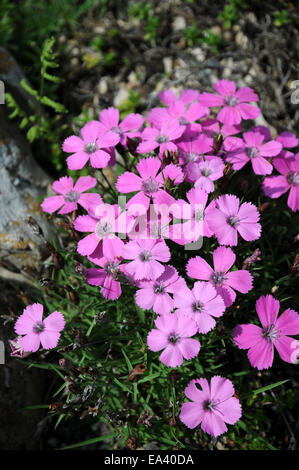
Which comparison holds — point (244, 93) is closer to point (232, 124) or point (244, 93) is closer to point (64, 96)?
point (232, 124)

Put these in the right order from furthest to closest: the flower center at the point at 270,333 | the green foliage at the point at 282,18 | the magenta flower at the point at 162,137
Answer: the green foliage at the point at 282,18, the magenta flower at the point at 162,137, the flower center at the point at 270,333

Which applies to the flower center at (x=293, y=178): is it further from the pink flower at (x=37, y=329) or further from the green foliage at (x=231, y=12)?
the green foliage at (x=231, y=12)

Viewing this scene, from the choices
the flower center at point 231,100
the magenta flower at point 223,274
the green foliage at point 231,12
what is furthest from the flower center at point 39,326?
the green foliage at point 231,12

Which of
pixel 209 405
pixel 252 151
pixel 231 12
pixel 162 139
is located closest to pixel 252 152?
pixel 252 151

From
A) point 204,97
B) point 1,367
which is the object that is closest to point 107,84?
point 204,97

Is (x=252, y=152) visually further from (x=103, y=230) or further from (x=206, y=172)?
(x=103, y=230)
